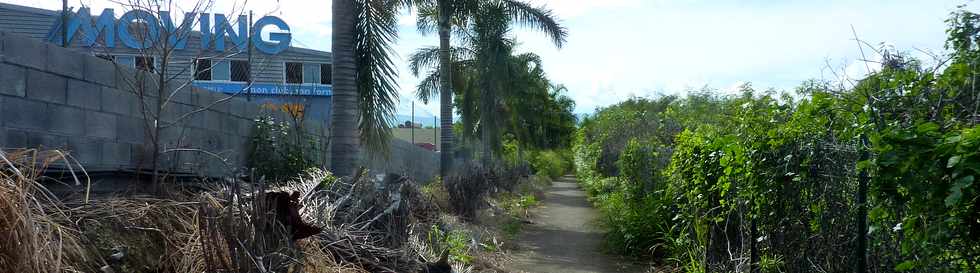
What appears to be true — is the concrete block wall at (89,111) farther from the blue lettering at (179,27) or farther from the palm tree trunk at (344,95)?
the palm tree trunk at (344,95)

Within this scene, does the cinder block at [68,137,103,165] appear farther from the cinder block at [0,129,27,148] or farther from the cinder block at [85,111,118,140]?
the cinder block at [0,129,27,148]

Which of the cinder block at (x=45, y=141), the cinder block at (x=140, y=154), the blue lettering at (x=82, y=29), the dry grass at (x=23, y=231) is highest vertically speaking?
the blue lettering at (x=82, y=29)

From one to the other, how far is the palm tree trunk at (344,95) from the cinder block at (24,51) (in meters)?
4.48

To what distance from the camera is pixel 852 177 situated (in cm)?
454

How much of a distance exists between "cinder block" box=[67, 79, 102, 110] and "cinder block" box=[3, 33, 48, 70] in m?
0.42

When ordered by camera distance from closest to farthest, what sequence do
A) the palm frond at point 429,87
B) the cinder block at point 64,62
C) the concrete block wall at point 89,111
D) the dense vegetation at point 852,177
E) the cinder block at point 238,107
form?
the dense vegetation at point 852,177
the concrete block wall at point 89,111
the cinder block at point 64,62
the cinder block at point 238,107
the palm frond at point 429,87

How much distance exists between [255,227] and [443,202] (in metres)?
9.49

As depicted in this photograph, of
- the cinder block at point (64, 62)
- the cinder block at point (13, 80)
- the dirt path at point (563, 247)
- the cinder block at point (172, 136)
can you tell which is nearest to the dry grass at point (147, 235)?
the cinder block at point (13, 80)

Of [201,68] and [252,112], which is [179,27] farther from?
[201,68]

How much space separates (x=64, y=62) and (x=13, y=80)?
0.65 m

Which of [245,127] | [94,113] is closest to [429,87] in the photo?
[245,127]

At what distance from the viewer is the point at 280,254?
15.7 ft

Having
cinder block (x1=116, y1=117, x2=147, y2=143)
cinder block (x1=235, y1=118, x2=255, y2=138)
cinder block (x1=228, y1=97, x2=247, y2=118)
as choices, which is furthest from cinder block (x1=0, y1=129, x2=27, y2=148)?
cinder block (x1=235, y1=118, x2=255, y2=138)

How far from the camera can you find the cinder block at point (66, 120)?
607 centimetres
